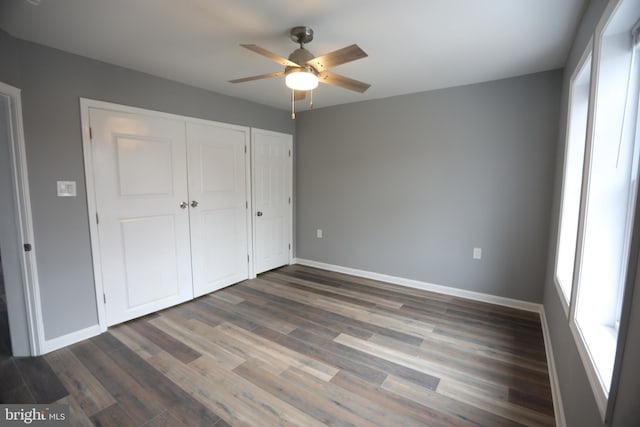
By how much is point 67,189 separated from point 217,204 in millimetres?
1374

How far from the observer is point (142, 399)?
1808 millimetres

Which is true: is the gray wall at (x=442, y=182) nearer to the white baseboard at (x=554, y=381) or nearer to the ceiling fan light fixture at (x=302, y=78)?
the white baseboard at (x=554, y=381)

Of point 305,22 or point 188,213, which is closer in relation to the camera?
point 305,22

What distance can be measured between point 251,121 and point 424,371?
3.29 metres

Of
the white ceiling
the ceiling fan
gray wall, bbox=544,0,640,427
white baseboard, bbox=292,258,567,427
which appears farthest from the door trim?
gray wall, bbox=544,0,640,427

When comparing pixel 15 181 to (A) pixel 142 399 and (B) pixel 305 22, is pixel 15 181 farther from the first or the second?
(B) pixel 305 22

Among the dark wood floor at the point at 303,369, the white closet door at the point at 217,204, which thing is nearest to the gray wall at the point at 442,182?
the dark wood floor at the point at 303,369

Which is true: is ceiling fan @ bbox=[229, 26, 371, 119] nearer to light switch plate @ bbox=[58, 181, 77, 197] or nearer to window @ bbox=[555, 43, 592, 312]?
window @ bbox=[555, 43, 592, 312]

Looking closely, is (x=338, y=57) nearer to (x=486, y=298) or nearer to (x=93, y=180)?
(x=93, y=180)

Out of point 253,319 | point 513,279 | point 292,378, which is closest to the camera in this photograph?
point 292,378

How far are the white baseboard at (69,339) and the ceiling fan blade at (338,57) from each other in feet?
9.18

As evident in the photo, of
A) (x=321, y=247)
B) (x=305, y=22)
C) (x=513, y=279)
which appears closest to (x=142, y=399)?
(x=305, y=22)

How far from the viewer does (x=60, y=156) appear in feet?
7.48

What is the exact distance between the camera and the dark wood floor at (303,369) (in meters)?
1.71
